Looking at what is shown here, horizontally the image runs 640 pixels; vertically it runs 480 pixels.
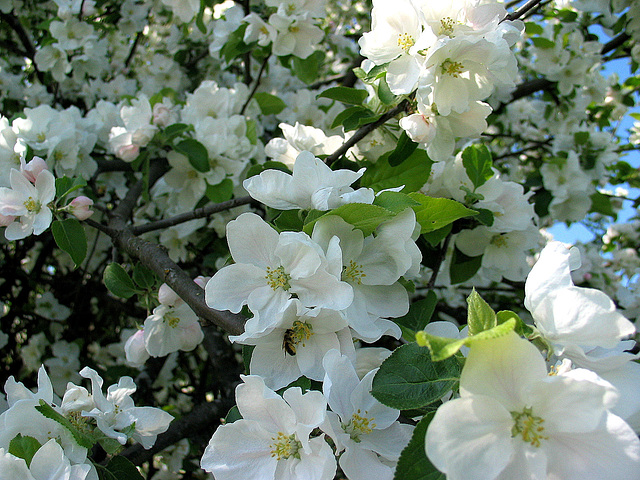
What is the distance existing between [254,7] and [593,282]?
8.36 feet

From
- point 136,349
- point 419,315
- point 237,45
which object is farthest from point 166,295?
point 237,45

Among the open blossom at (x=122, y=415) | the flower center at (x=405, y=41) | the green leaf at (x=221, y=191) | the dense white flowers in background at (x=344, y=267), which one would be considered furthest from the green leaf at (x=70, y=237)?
the flower center at (x=405, y=41)

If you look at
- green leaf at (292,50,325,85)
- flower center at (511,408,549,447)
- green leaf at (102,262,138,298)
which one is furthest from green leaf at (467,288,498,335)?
green leaf at (292,50,325,85)

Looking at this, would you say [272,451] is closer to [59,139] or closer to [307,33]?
[59,139]

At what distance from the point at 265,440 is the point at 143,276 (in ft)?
2.21

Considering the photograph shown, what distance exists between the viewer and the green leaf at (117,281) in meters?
1.32

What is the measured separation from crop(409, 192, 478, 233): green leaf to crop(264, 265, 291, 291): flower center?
302mm

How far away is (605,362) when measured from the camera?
2.38 ft

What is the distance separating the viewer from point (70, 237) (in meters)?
1.34

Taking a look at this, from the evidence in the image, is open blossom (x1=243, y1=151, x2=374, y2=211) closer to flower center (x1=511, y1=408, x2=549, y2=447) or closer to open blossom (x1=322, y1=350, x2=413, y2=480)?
open blossom (x1=322, y1=350, x2=413, y2=480)

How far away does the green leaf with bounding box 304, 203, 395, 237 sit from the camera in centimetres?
86

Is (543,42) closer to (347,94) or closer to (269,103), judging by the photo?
(269,103)

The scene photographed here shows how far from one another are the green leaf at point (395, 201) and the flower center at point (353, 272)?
12cm

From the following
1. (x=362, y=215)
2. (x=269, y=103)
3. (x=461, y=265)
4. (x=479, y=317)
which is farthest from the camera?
(x=269, y=103)
